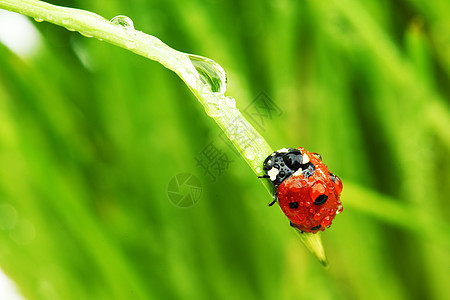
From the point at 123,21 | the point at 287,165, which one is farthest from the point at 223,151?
the point at 123,21

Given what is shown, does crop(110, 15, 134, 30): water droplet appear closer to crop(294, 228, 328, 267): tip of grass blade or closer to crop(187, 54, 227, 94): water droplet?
crop(187, 54, 227, 94): water droplet

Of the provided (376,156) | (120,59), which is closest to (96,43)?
(120,59)

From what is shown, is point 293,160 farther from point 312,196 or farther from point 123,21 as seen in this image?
point 123,21

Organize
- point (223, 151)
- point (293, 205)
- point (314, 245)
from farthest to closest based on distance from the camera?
point (223, 151) < point (293, 205) < point (314, 245)

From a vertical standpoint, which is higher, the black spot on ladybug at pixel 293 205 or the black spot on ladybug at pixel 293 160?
the black spot on ladybug at pixel 293 160

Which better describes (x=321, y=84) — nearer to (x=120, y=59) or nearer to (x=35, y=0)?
(x=120, y=59)

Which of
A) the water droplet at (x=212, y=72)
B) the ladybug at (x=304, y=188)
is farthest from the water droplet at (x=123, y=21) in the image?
the ladybug at (x=304, y=188)

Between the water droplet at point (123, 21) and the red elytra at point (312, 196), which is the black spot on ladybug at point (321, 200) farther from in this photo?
the water droplet at point (123, 21)
